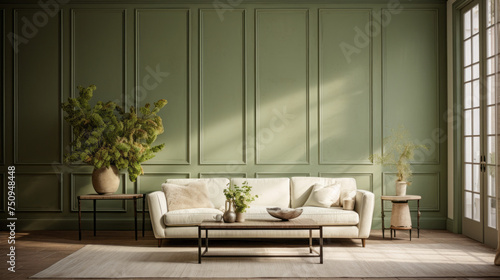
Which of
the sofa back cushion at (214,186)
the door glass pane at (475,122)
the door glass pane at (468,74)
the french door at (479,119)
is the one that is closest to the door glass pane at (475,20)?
the french door at (479,119)

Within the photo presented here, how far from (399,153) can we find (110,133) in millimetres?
3887

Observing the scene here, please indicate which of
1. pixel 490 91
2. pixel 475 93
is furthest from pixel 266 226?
pixel 475 93

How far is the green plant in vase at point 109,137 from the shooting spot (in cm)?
620

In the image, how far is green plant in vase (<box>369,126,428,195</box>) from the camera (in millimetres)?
6332

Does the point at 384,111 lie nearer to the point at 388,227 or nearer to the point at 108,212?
the point at 388,227

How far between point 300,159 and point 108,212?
9.29 ft

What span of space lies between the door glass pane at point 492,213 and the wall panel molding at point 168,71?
3918mm

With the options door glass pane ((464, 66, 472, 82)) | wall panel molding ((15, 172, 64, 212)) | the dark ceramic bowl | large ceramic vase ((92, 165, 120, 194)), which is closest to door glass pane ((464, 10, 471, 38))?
door glass pane ((464, 66, 472, 82))

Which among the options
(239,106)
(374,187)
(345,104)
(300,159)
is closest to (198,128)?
(239,106)

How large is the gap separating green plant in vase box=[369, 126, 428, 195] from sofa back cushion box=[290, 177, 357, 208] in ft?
1.87

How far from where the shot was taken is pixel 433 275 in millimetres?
4305

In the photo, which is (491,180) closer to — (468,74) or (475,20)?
(468,74)

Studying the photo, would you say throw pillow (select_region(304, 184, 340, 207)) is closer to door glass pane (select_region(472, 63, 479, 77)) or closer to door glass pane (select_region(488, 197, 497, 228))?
door glass pane (select_region(488, 197, 497, 228))

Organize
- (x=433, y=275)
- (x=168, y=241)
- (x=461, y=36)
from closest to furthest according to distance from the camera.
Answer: (x=433, y=275) < (x=168, y=241) < (x=461, y=36)
